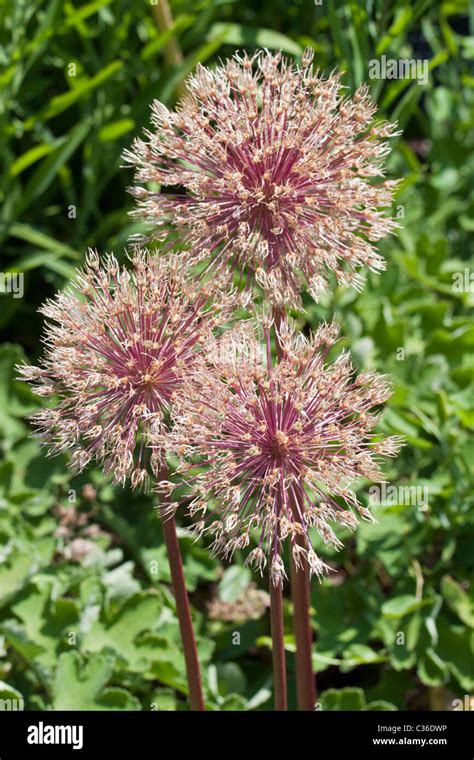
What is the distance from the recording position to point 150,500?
2.98 metres

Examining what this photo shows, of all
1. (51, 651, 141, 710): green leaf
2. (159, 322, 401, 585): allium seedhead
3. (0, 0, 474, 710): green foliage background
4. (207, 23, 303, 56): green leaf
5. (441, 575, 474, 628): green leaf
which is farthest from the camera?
(207, 23, 303, 56): green leaf

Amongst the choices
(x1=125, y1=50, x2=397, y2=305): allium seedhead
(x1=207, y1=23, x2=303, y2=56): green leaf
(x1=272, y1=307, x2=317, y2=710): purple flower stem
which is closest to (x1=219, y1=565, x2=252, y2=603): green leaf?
(x1=272, y1=307, x2=317, y2=710): purple flower stem

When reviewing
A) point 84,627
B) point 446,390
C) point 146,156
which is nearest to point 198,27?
point 446,390

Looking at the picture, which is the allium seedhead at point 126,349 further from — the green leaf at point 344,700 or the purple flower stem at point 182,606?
the green leaf at point 344,700

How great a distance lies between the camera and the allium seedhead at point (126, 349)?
1.54 meters

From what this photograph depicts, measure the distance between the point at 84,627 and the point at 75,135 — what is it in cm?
147

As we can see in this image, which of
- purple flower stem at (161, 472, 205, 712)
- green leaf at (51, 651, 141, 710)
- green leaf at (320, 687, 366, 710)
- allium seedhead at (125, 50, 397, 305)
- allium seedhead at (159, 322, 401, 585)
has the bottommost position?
green leaf at (320, 687, 366, 710)

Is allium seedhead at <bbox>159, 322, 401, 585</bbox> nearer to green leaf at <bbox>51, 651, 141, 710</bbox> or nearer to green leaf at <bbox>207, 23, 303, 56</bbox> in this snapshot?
green leaf at <bbox>51, 651, 141, 710</bbox>

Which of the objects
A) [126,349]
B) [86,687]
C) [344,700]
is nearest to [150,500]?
[86,687]

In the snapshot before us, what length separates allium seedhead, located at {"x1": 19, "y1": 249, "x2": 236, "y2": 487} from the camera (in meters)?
→ 1.54

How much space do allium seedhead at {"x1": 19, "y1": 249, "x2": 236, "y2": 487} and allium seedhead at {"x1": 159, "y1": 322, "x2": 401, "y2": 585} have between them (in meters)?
0.06

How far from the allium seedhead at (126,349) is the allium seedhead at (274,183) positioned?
0.29 feet

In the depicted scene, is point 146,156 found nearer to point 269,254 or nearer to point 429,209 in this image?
point 269,254

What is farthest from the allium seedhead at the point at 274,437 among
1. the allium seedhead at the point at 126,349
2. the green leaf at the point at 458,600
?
the green leaf at the point at 458,600
